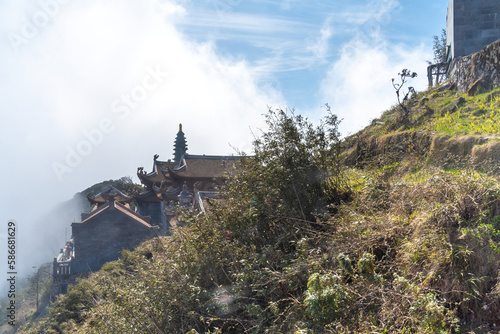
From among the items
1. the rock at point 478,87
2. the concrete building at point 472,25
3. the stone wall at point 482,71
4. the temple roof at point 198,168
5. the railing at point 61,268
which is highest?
the concrete building at point 472,25

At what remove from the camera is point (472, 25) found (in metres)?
12.1

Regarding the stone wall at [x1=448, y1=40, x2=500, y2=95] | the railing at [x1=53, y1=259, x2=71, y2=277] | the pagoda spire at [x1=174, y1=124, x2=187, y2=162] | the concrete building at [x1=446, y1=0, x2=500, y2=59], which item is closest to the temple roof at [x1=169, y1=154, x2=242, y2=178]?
the railing at [x1=53, y1=259, x2=71, y2=277]

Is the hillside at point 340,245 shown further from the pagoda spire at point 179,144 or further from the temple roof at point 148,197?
the pagoda spire at point 179,144

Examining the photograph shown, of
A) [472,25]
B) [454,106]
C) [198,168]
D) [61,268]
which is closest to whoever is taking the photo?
[454,106]

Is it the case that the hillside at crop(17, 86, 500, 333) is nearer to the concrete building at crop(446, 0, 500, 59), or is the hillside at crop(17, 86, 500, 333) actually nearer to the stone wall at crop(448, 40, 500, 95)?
the stone wall at crop(448, 40, 500, 95)

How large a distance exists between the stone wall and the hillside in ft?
1.81

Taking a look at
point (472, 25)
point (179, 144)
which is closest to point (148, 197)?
point (179, 144)

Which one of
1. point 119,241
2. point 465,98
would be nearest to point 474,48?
point 465,98

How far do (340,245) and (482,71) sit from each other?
6003 millimetres

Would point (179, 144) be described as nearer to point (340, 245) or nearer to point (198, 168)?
point (198, 168)

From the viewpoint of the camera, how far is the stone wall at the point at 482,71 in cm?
753

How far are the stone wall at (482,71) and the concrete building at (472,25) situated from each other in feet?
11.9

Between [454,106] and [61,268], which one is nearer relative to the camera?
[454,106]

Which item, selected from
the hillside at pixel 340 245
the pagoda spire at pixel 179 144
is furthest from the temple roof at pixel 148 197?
the hillside at pixel 340 245
